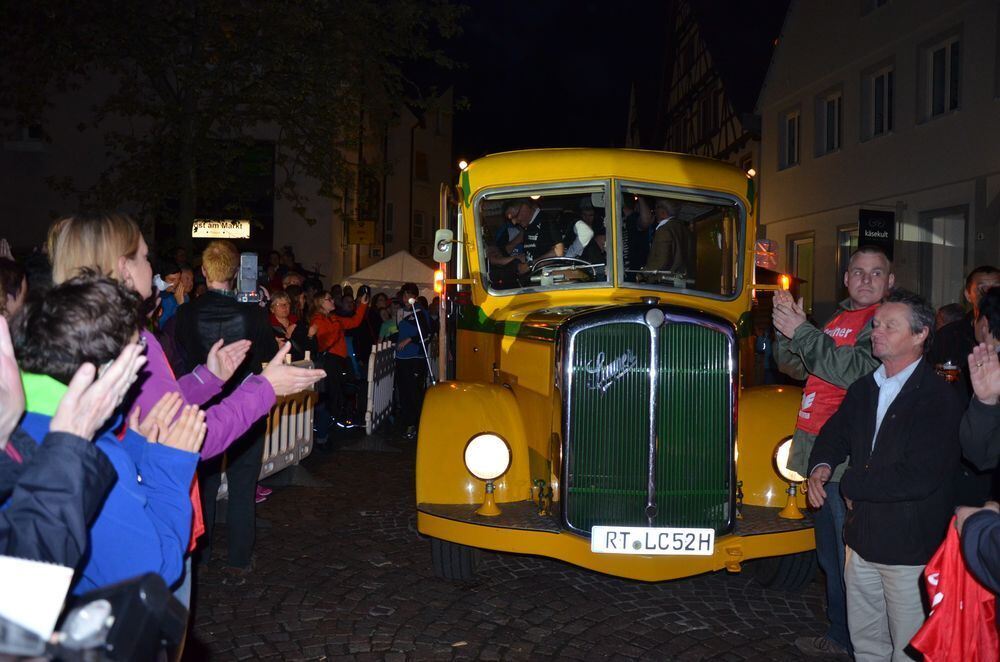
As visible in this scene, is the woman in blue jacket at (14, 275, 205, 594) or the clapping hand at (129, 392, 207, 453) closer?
the woman in blue jacket at (14, 275, 205, 594)

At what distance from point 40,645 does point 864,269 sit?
371cm

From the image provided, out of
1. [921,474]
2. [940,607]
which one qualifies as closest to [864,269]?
[921,474]

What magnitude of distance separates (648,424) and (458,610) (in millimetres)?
1480

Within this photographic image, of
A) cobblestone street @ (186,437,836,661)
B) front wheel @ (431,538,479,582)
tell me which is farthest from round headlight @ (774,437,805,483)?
front wheel @ (431,538,479,582)

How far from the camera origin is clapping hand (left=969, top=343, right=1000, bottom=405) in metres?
3.06

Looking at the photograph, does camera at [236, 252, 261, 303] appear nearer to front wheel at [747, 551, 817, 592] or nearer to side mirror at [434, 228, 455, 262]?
side mirror at [434, 228, 455, 262]

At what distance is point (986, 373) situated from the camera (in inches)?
121

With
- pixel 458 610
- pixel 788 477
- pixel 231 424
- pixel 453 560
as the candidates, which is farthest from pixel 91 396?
pixel 788 477

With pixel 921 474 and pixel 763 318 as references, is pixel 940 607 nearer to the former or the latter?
pixel 921 474

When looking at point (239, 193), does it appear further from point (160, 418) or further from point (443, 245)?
point (160, 418)

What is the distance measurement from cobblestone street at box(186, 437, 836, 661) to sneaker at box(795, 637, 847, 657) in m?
0.08

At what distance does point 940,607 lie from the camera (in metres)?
2.61

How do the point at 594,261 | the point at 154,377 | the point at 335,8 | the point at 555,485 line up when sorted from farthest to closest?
the point at 335,8
the point at 594,261
the point at 555,485
the point at 154,377

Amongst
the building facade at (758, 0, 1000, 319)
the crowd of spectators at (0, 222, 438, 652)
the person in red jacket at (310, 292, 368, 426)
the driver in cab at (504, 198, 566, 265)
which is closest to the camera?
the crowd of spectators at (0, 222, 438, 652)
